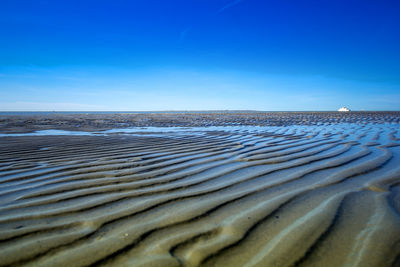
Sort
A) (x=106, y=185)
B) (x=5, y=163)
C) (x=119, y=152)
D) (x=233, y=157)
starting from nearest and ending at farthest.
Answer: (x=106, y=185), (x=5, y=163), (x=233, y=157), (x=119, y=152)

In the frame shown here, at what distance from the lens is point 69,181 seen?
9.20ft

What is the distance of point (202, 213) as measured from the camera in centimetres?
189

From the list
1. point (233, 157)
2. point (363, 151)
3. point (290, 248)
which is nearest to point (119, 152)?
point (233, 157)

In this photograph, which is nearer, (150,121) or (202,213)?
(202,213)

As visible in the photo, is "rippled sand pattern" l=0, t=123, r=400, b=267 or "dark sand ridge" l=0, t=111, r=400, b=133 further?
"dark sand ridge" l=0, t=111, r=400, b=133

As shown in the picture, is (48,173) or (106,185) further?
(48,173)

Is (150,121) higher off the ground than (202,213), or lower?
lower

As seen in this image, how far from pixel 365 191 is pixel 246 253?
5.50 ft

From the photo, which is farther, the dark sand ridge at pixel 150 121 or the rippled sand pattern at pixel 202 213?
the dark sand ridge at pixel 150 121

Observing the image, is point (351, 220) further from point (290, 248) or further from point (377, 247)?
point (290, 248)

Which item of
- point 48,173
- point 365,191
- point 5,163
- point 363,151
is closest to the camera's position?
point 365,191

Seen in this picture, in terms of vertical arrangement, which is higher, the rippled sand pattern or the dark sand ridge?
the rippled sand pattern

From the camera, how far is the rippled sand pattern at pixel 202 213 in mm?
1364

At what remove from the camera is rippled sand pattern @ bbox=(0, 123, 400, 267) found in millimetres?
1364
